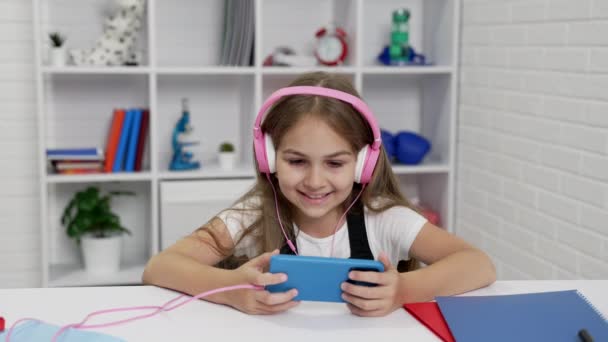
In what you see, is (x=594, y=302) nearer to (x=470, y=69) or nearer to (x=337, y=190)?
(x=337, y=190)

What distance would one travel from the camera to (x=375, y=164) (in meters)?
1.54

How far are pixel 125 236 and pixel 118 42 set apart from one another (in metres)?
0.90

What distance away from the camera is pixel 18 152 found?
3.32 m

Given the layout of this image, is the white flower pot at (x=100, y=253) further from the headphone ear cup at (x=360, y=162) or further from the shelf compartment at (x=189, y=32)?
the headphone ear cup at (x=360, y=162)

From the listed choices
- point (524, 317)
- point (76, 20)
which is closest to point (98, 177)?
point (76, 20)

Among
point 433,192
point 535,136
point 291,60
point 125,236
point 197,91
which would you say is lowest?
point 125,236

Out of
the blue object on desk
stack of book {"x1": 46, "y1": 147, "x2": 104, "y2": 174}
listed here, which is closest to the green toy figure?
stack of book {"x1": 46, "y1": 147, "x2": 104, "y2": 174}

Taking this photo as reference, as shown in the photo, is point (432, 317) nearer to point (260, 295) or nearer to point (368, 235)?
point (260, 295)

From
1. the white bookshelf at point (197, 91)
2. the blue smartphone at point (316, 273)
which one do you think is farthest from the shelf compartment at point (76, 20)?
the blue smartphone at point (316, 273)

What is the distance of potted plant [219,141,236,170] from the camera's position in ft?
10.9

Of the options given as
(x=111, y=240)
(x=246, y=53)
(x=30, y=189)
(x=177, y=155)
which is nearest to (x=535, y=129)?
(x=246, y=53)

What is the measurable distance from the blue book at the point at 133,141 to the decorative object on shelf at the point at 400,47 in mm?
1124

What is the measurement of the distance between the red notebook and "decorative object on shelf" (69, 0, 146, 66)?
226 cm

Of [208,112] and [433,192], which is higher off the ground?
[208,112]
